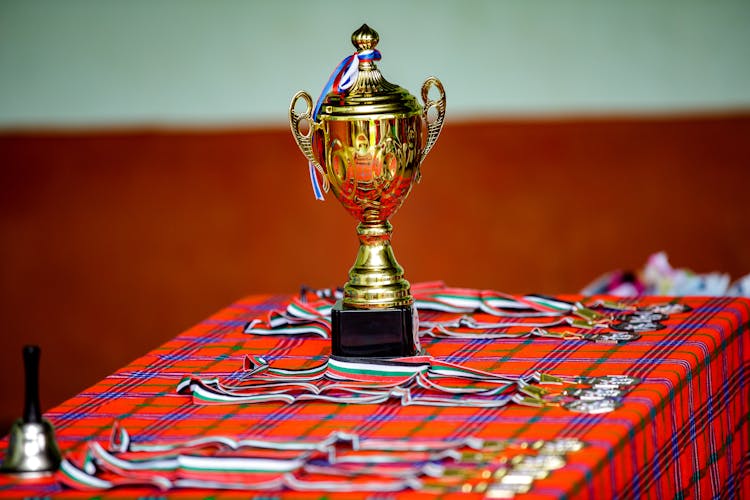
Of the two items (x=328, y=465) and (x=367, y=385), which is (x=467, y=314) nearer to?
(x=367, y=385)

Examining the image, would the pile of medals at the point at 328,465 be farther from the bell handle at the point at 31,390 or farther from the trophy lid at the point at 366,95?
the trophy lid at the point at 366,95

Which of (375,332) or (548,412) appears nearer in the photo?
(548,412)

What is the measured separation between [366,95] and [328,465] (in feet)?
1.93

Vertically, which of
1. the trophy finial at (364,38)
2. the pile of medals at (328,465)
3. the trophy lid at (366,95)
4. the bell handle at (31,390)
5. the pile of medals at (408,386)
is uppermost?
the trophy finial at (364,38)

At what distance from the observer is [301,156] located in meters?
3.76

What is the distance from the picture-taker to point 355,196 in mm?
1835

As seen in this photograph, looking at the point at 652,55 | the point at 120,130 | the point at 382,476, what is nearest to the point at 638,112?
the point at 652,55

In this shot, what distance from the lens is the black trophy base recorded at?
1831 millimetres

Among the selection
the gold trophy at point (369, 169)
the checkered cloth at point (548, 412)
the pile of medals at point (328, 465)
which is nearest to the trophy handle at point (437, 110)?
the gold trophy at point (369, 169)

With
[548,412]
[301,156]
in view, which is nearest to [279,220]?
[301,156]

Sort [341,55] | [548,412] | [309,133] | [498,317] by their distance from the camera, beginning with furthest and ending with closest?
[341,55] < [498,317] < [309,133] < [548,412]

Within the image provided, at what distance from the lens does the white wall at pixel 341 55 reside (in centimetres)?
357

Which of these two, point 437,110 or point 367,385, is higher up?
point 437,110

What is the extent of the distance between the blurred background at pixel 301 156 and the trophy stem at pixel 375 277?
1.84 m
